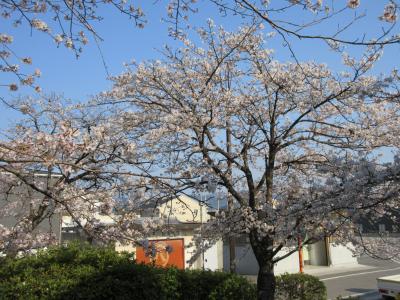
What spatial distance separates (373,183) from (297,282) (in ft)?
18.8

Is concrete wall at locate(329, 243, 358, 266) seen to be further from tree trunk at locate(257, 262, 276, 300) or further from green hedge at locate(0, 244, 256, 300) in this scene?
green hedge at locate(0, 244, 256, 300)

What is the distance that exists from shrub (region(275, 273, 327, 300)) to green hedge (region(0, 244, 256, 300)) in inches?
123

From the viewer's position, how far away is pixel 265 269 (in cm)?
784

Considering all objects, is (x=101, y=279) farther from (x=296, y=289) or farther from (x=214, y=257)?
(x=214, y=257)

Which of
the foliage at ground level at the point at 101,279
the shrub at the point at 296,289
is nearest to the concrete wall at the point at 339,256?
the shrub at the point at 296,289

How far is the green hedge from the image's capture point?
17.6 ft

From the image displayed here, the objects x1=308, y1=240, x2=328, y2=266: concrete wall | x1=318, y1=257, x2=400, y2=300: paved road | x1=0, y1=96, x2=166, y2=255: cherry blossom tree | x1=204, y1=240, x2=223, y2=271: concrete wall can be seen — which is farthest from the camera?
x1=308, y1=240, x2=328, y2=266: concrete wall

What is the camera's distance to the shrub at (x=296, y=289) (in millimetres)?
10031

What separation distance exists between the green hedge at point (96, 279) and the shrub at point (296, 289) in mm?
3123

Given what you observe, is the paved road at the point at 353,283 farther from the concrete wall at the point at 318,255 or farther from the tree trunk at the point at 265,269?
the tree trunk at the point at 265,269

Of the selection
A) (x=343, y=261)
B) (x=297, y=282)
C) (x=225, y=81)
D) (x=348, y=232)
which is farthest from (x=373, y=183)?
(x=343, y=261)

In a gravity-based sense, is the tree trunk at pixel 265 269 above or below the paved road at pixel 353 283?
above

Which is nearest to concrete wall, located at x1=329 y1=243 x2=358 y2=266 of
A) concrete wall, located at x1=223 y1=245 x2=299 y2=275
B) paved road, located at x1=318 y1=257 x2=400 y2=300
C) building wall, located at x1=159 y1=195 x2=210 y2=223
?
paved road, located at x1=318 y1=257 x2=400 y2=300

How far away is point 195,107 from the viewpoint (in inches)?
331
